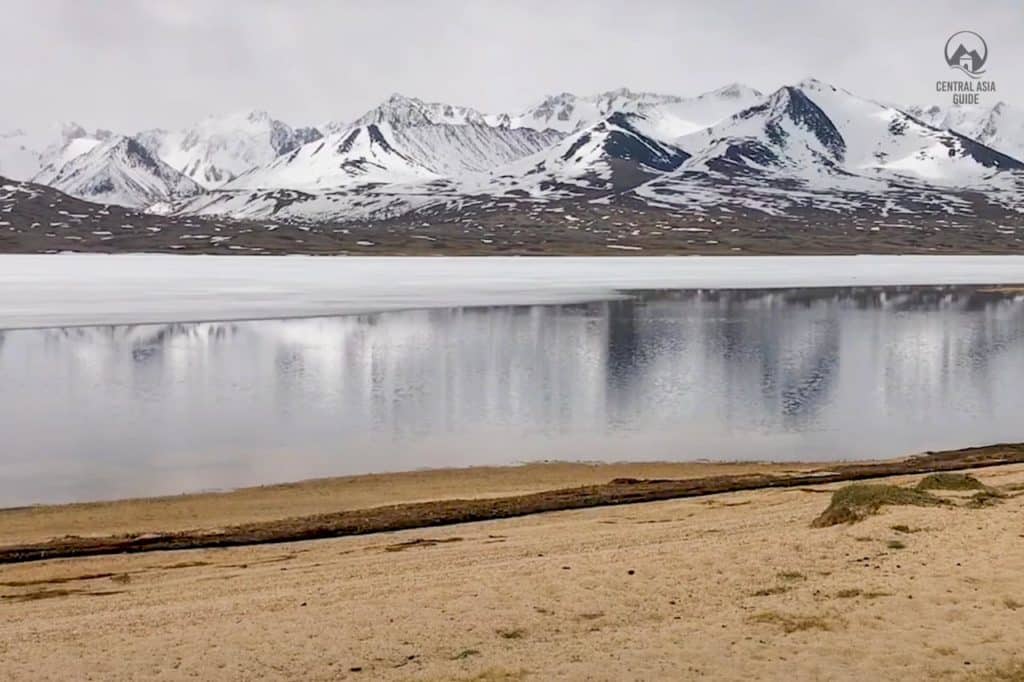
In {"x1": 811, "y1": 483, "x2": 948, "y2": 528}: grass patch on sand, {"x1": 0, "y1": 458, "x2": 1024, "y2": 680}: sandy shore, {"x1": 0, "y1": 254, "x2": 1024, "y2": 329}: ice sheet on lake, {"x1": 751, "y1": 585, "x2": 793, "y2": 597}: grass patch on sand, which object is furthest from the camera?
{"x1": 0, "y1": 254, "x2": 1024, "y2": 329}: ice sheet on lake

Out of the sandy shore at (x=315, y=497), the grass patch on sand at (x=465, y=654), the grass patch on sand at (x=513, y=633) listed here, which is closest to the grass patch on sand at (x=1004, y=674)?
the grass patch on sand at (x=513, y=633)

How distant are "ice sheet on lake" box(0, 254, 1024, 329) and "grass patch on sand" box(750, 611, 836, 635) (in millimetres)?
59364

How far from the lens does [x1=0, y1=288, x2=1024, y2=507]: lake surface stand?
1153 inches

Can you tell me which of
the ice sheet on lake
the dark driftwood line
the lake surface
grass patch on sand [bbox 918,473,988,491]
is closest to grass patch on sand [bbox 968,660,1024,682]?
grass patch on sand [bbox 918,473,988,491]

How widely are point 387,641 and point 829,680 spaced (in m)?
4.98

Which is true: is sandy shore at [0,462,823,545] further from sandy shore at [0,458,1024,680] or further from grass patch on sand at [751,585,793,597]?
grass patch on sand at [751,585,793,597]

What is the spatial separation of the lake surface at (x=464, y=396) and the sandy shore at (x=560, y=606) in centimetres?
970

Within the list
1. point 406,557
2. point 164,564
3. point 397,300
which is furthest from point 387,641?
point 397,300

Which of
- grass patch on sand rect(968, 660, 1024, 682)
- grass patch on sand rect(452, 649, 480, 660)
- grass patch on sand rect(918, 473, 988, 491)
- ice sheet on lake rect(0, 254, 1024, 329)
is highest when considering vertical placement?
ice sheet on lake rect(0, 254, 1024, 329)

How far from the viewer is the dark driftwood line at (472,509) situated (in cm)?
1908

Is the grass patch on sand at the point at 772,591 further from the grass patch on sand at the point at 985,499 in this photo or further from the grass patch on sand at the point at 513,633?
the grass patch on sand at the point at 985,499

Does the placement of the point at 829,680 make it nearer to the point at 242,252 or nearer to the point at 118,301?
the point at 118,301

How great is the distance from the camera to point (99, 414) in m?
34.8

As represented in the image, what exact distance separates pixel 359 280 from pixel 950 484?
99595 mm
